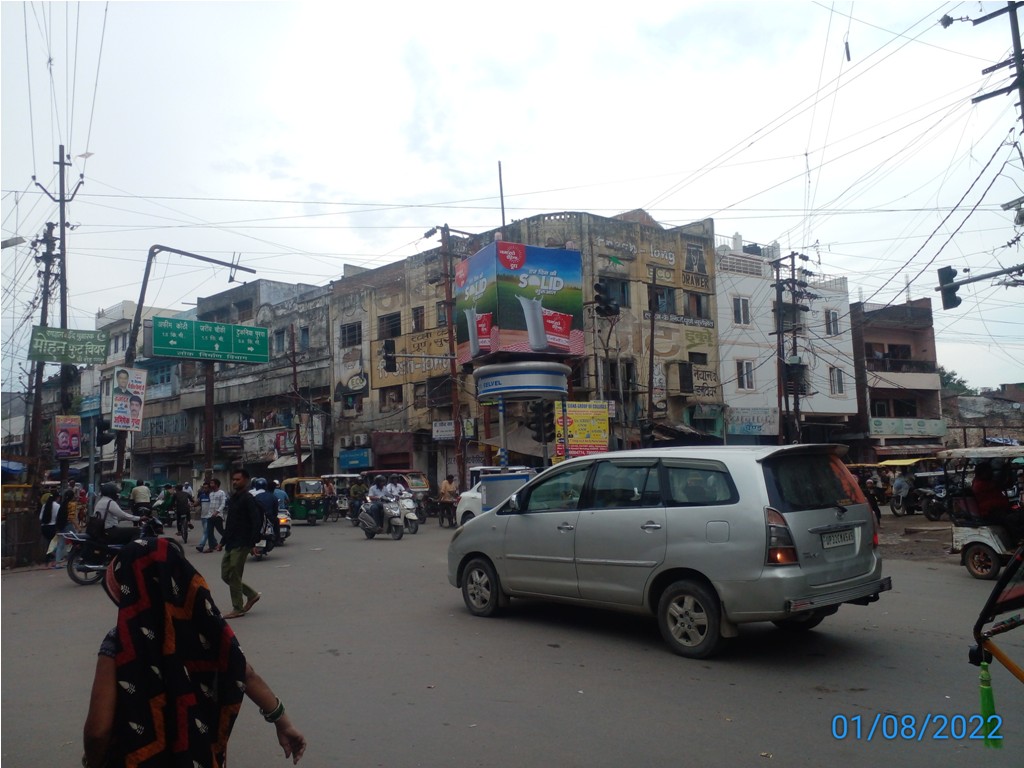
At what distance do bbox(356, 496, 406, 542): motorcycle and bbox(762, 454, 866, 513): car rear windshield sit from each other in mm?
15110

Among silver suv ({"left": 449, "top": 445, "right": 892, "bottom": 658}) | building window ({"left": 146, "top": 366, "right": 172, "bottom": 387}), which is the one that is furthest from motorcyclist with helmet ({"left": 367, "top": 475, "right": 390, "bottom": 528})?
building window ({"left": 146, "top": 366, "right": 172, "bottom": 387})

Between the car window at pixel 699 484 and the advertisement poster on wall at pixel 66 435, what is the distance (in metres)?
21.1

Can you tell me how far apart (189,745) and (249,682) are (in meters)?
0.31

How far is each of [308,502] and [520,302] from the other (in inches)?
422

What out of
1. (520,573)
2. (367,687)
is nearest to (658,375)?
(520,573)

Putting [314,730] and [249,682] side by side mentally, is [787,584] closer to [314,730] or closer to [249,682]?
[314,730]

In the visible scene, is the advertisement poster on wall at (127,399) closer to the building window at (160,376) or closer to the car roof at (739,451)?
the car roof at (739,451)

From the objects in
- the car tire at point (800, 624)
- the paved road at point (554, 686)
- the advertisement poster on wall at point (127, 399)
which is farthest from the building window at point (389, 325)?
the car tire at point (800, 624)

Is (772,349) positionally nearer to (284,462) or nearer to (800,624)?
(284,462)

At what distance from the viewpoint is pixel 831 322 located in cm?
4281

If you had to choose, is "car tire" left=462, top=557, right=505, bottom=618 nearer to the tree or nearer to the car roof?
the car roof

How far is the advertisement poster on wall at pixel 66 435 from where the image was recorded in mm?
22875

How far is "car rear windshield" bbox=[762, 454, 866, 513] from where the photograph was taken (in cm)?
646
